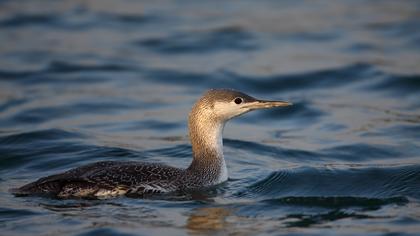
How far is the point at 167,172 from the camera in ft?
36.4

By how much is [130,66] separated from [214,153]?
8.23 metres

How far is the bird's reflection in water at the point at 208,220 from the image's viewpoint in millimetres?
10039

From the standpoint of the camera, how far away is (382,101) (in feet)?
55.3

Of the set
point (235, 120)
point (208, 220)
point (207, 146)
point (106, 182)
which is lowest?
point (208, 220)

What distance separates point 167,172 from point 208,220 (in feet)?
3.19

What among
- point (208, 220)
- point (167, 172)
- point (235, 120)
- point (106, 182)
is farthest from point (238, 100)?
point (235, 120)

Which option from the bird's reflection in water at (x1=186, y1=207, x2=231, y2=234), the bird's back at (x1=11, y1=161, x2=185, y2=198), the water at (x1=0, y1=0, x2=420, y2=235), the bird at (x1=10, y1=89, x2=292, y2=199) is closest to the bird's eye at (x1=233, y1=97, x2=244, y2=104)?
the bird at (x1=10, y1=89, x2=292, y2=199)

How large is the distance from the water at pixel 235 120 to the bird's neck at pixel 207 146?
0.22 meters

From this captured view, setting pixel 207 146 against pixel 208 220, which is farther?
pixel 207 146

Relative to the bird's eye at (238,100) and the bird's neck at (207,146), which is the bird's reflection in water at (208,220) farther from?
the bird's eye at (238,100)

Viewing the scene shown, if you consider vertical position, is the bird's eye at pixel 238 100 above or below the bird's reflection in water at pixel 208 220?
above

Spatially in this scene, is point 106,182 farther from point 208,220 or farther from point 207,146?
point 207,146

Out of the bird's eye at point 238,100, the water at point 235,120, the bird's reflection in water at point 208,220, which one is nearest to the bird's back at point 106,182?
the water at point 235,120

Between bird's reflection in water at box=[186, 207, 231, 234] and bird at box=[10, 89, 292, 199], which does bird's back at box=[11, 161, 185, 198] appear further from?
bird's reflection in water at box=[186, 207, 231, 234]
